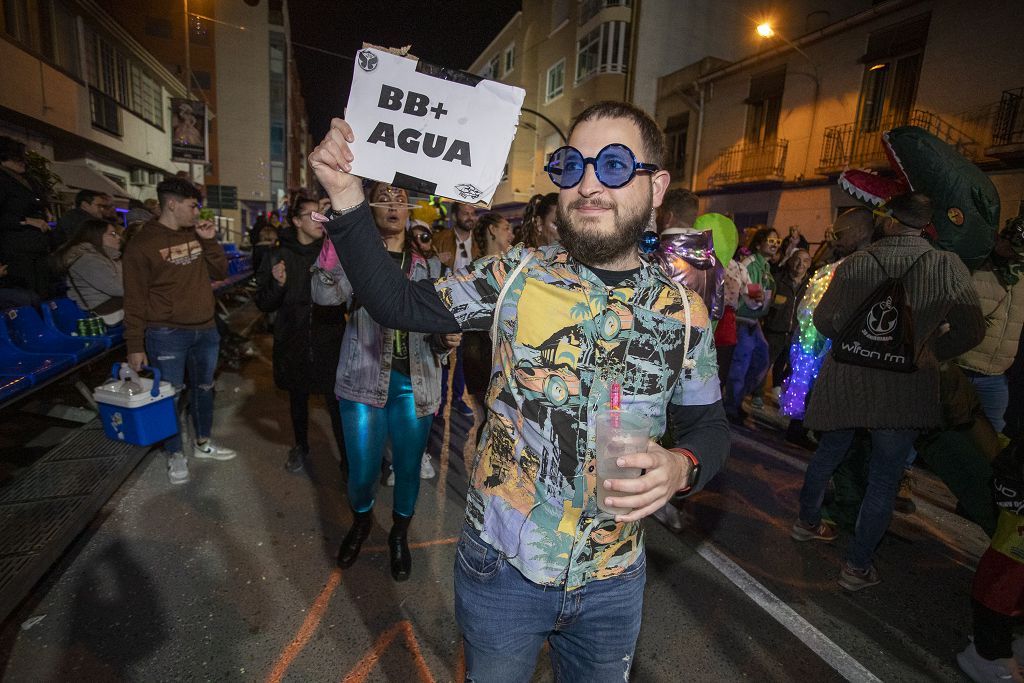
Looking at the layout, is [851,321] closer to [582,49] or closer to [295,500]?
[295,500]

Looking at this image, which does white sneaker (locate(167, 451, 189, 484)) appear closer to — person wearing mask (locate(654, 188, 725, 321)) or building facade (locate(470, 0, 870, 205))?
person wearing mask (locate(654, 188, 725, 321))

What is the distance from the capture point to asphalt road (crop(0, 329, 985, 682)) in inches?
98.0

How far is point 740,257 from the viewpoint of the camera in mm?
7117

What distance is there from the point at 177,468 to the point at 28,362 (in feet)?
6.39

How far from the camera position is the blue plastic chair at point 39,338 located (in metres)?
5.17

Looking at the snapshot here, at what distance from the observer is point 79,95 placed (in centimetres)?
1639

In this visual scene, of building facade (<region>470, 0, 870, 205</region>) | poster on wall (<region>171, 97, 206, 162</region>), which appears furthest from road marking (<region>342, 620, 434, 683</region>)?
building facade (<region>470, 0, 870, 205</region>)

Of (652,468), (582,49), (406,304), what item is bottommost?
(652,468)

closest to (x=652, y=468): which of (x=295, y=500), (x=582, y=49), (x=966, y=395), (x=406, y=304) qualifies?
(x=406, y=304)

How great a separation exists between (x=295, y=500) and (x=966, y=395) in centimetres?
470

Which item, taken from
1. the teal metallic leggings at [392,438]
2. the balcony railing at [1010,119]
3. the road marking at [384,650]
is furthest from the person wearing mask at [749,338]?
the balcony railing at [1010,119]

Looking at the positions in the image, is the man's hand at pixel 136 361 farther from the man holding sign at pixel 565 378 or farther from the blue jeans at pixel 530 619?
the blue jeans at pixel 530 619

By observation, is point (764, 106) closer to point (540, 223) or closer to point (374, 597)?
point (540, 223)

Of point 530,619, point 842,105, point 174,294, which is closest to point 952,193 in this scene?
point 530,619
